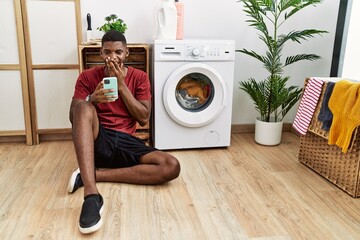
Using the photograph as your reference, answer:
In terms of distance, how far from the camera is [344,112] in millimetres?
1887

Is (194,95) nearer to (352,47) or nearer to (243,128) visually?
(243,128)

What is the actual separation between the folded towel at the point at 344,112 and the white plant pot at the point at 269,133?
2.63ft

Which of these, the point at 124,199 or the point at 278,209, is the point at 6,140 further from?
the point at 278,209

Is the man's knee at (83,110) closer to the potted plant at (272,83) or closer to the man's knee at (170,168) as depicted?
the man's knee at (170,168)

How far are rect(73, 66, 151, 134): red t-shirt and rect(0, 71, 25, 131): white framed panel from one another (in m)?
0.90

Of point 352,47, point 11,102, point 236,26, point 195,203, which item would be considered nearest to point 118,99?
point 195,203

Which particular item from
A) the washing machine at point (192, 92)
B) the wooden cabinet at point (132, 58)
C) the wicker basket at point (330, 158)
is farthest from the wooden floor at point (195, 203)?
the wooden cabinet at point (132, 58)

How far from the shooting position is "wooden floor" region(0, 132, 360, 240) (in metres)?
1.58

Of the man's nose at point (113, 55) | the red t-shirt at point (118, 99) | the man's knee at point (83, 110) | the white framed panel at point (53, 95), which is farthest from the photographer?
the white framed panel at point (53, 95)

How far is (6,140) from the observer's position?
2.80 metres

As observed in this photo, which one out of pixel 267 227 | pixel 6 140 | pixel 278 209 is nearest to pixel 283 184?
pixel 278 209

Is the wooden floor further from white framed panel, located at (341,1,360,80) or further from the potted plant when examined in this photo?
white framed panel, located at (341,1,360,80)

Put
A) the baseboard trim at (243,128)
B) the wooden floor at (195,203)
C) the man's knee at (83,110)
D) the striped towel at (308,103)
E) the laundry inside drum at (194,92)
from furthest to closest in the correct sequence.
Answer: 1. the baseboard trim at (243,128)
2. the laundry inside drum at (194,92)
3. the striped towel at (308,103)
4. the man's knee at (83,110)
5. the wooden floor at (195,203)

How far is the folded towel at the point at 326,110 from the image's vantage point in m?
2.03
